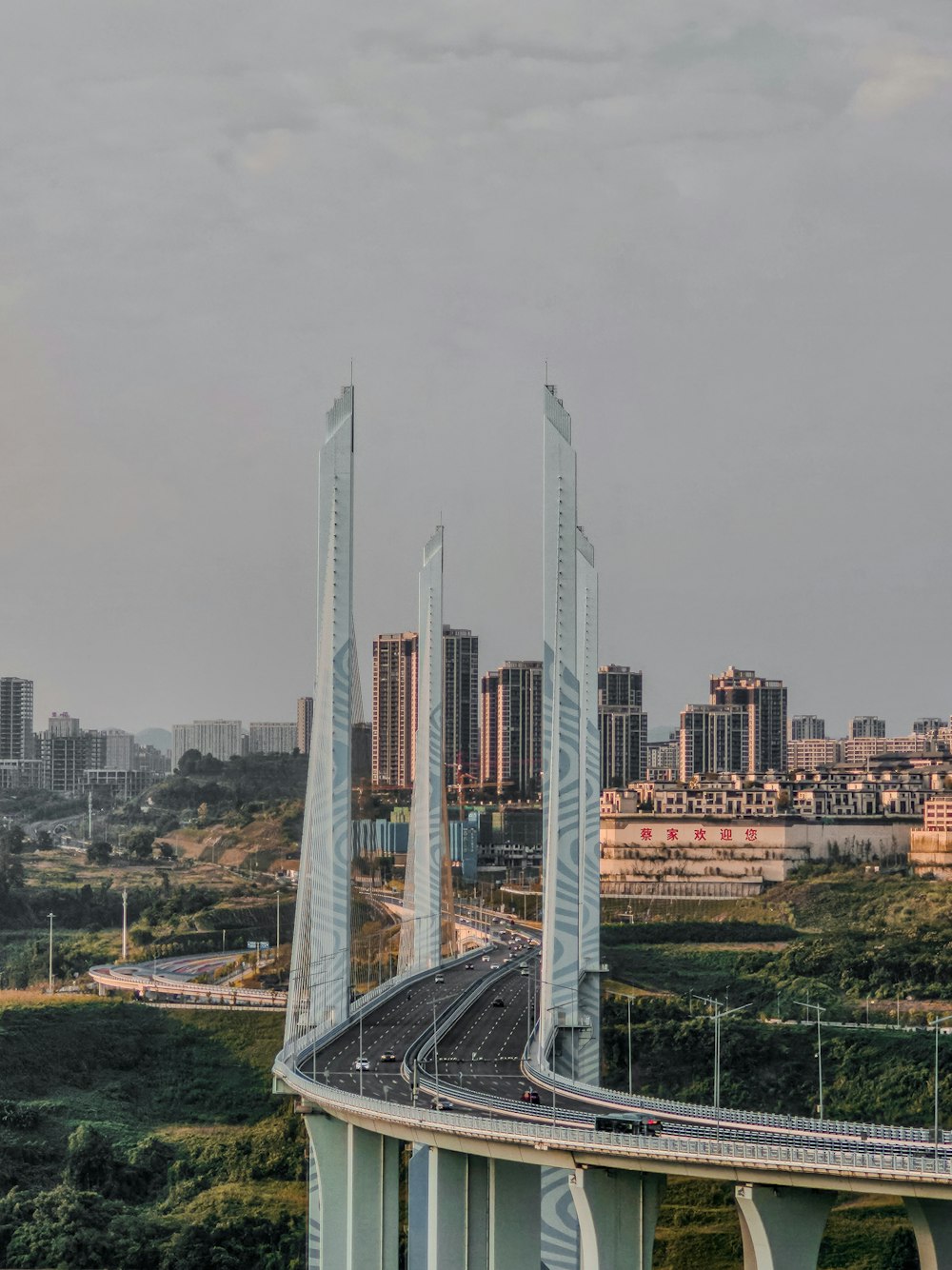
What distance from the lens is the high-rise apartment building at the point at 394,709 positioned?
285 feet

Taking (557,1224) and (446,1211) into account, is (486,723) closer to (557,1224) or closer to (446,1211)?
(557,1224)

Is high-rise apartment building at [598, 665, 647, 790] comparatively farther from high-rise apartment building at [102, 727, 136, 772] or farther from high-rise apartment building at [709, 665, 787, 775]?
high-rise apartment building at [102, 727, 136, 772]

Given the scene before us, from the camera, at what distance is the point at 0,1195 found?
1254 inches

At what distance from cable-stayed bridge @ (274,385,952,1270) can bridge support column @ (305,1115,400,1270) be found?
2 centimetres

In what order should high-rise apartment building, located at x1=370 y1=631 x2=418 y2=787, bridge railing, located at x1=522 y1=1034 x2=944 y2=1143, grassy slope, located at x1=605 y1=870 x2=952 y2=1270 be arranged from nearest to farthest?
1. bridge railing, located at x1=522 y1=1034 x2=944 y2=1143
2. grassy slope, located at x1=605 y1=870 x2=952 y2=1270
3. high-rise apartment building, located at x1=370 y1=631 x2=418 y2=787

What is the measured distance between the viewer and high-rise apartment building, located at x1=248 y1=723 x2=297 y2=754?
107 metres

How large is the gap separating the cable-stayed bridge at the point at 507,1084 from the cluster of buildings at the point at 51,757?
64157mm

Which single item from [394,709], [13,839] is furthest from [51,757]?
[13,839]

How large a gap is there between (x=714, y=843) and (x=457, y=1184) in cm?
4528

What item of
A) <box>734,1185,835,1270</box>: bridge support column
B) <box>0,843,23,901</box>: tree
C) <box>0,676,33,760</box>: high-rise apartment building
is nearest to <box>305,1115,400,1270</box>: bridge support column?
<box>734,1185,835,1270</box>: bridge support column

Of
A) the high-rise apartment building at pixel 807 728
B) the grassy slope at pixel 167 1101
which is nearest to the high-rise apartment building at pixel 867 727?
the high-rise apartment building at pixel 807 728

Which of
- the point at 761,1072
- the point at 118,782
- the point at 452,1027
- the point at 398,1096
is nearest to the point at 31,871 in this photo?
the point at 118,782

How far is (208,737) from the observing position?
356 feet

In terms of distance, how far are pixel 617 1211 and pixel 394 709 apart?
73134 mm
